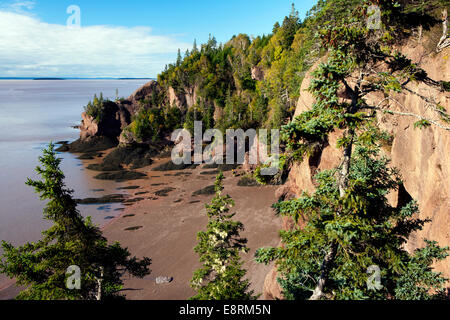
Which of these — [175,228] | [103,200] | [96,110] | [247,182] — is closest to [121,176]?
[103,200]

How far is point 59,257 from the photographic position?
1039 cm

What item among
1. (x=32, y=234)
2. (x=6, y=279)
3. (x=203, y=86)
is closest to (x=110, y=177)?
(x=32, y=234)

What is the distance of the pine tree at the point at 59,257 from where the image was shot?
9.96 m

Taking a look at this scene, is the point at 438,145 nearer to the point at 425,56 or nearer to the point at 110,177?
the point at 425,56

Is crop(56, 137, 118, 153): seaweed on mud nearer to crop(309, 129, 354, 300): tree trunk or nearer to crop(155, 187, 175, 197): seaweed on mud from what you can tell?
crop(155, 187, 175, 197): seaweed on mud

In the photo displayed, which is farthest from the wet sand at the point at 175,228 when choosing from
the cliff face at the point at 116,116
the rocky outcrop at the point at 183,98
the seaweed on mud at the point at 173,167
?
the cliff face at the point at 116,116

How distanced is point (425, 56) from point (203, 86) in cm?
7302

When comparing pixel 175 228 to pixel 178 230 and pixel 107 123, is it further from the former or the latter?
pixel 107 123

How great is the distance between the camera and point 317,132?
5.77 meters

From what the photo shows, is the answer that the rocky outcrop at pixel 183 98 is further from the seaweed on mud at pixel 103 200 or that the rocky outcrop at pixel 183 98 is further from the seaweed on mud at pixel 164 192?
the seaweed on mud at pixel 103 200

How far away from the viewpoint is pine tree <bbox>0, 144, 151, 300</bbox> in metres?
→ 9.96
